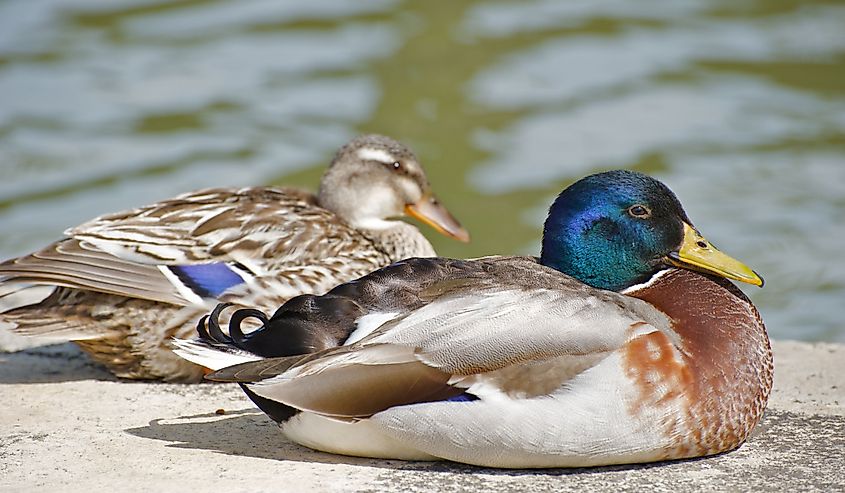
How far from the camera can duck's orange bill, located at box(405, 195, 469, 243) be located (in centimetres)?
714

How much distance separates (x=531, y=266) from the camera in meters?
4.67

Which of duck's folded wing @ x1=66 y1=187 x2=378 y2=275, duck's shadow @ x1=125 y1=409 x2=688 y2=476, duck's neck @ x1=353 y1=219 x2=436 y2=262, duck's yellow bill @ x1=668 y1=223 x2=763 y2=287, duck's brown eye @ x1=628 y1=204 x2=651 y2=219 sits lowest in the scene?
duck's shadow @ x1=125 y1=409 x2=688 y2=476

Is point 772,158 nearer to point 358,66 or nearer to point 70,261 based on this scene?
point 358,66

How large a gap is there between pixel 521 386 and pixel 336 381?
0.56m

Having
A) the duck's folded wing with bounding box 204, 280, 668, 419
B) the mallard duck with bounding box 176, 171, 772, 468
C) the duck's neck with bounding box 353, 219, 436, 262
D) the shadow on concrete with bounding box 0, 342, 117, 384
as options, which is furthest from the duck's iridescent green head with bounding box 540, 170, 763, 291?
the shadow on concrete with bounding box 0, 342, 117, 384

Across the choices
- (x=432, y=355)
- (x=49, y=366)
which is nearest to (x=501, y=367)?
(x=432, y=355)

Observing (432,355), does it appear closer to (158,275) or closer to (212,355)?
(212,355)

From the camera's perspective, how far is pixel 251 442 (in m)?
4.79

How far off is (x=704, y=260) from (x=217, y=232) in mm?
2166

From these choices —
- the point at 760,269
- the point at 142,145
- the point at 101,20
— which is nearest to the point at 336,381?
the point at 760,269

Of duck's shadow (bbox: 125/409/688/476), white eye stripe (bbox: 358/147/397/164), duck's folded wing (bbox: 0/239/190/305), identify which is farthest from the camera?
white eye stripe (bbox: 358/147/397/164)

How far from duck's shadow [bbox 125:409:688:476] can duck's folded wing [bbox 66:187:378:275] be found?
0.88m

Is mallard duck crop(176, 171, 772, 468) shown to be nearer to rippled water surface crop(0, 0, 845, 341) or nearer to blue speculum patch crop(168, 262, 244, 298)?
blue speculum patch crop(168, 262, 244, 298)

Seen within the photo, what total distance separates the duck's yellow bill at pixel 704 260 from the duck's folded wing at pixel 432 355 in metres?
0.57
